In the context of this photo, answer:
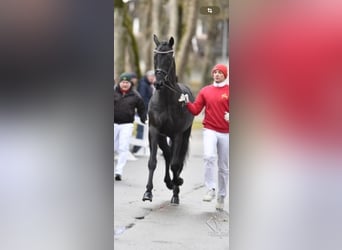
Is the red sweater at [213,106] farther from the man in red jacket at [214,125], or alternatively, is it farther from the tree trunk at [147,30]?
the tree trunk at [147,30]

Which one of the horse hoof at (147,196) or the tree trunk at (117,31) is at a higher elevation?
the tree trunk at (117,31)

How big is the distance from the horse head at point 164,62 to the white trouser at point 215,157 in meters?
0.39

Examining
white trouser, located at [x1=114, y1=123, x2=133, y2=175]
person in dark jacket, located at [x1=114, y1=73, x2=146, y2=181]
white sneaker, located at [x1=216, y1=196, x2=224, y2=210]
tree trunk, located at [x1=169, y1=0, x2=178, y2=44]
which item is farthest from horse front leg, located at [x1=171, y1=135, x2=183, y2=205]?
tree trunk, located at [x1=169, y1=0, x2=178, y2=44]

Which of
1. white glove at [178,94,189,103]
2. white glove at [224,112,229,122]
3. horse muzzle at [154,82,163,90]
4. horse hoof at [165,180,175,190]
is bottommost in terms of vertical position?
horse hoof at [165,180,175,190]

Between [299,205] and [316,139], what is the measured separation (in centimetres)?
28

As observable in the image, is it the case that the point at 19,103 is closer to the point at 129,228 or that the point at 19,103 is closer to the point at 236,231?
the point at 129,228

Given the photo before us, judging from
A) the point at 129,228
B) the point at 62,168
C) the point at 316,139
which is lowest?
the point at 129,228

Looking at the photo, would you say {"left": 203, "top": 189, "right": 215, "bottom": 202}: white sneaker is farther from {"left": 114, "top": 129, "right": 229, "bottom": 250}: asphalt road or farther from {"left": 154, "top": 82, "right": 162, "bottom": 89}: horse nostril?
{"left": 154, "top": 82, "right": 162, "bottom": 89}: horse nostril

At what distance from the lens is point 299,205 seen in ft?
6.47

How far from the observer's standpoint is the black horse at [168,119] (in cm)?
268

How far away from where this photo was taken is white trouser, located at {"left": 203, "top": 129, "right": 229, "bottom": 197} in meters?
2.46

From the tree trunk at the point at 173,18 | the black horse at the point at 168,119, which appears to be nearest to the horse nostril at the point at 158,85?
the black horse at the point at 168,119

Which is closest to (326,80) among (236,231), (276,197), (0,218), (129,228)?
(276,197)

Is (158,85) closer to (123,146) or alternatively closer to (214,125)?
(214,125)
